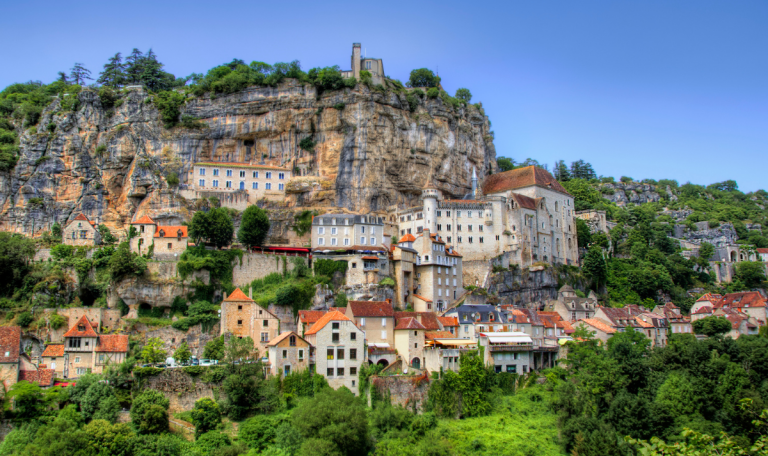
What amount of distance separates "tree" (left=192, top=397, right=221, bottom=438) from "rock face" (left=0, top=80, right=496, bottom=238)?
2825 centimetres

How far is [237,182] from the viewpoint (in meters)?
70.8

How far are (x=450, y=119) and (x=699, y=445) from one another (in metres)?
64.2

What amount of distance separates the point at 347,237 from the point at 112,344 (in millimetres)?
26179

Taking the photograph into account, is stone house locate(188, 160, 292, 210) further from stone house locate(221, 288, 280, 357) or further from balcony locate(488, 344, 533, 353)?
balcony locate(488, 344, 533, 353)

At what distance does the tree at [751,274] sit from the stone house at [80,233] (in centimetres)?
8115

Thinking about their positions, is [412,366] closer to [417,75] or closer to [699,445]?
[699,445]

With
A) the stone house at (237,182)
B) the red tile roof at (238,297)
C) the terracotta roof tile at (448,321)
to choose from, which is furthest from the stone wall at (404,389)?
the stone house at (237,182)

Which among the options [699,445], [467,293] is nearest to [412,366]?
[467,293]

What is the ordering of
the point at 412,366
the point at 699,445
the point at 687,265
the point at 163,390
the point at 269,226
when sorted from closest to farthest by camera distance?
the point at 699,445 → the point at 163,390 → the point at 412,366 → the point at 269,226 → the point at 687,265

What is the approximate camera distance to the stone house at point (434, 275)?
63125 mm

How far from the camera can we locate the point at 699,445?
18.6 meters

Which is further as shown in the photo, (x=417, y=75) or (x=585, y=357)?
(x=417, y=75)

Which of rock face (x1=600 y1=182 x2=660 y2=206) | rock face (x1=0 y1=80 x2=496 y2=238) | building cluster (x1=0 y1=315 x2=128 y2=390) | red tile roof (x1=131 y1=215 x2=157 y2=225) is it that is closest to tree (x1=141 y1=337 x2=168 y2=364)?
building cluster (x1=0 y1=315 x2=128 y2=390)

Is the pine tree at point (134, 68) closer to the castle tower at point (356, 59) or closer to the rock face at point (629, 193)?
the castle tower at point (356, 59)
